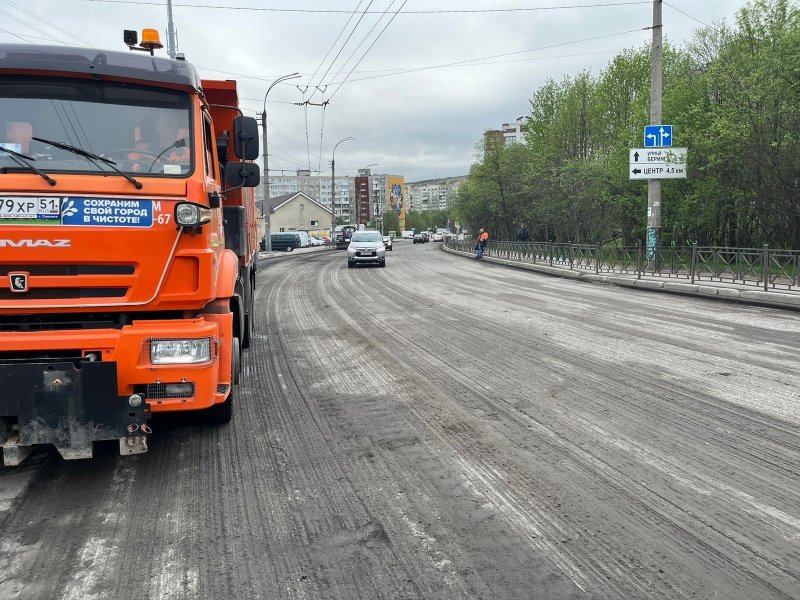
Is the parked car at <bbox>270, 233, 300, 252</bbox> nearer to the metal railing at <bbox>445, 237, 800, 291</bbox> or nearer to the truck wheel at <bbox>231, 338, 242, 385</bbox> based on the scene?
the metal railing at <bbox>445, 237, 800, 291</bbox>

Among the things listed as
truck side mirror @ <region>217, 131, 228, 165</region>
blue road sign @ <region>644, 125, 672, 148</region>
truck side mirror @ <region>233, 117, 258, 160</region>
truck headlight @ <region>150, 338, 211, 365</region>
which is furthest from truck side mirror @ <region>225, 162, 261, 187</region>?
blue road sign @ <region>644, 125, 672, 148</region>

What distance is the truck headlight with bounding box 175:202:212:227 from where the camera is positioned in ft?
13.3

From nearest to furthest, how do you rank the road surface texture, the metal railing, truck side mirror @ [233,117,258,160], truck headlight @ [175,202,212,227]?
1. the road surface texture
2. truck headlight @ [175,202,212,227]
3. truck side mirror @ [233,117,258,160]
4. the metal railing

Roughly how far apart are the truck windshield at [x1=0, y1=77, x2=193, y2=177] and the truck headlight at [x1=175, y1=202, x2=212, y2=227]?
41 cm

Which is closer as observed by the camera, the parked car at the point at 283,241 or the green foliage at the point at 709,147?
the green foliage at the point at 709,147

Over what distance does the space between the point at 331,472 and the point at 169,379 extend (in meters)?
1.28

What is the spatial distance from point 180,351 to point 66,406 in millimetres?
738

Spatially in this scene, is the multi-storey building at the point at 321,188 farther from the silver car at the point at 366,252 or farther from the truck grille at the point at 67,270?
the truck grille at the point at 67,270

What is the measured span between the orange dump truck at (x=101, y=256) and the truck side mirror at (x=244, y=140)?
1.80 feet

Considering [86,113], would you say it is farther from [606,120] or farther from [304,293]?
[606,120]

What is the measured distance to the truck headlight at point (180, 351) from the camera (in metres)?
3.94

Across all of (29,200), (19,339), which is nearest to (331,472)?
(19,339)

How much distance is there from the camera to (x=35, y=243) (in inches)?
149

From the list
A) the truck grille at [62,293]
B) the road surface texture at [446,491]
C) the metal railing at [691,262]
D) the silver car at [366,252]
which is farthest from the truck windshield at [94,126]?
the silver car at [366,252]
